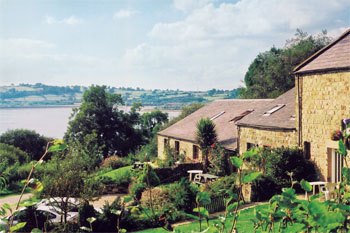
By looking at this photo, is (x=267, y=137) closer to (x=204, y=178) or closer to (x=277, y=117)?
(x=277, y=117)

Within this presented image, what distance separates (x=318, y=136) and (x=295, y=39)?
31999 mm

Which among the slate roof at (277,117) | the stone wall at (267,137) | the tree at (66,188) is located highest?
the slate roof at (277,117)

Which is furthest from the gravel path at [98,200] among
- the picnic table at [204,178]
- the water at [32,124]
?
the water at [32,124]

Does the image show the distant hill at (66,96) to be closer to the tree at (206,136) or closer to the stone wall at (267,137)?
Answer: the tree at (206,136)

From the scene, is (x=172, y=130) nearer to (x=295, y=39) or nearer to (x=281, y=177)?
(x=281, y=177)

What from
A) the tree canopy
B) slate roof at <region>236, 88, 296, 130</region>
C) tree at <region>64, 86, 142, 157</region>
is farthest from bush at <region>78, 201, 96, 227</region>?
the tree canopy

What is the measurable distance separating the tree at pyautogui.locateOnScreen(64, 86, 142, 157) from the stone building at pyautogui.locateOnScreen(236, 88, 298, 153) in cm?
2676

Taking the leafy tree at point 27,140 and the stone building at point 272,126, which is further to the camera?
the leafy tree at point 27,140

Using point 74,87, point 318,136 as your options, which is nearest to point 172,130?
point 318,136

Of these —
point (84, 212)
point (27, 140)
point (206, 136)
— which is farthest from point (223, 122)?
point (27, 140)

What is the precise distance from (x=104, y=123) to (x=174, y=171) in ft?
80.5

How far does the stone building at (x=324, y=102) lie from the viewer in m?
13.7

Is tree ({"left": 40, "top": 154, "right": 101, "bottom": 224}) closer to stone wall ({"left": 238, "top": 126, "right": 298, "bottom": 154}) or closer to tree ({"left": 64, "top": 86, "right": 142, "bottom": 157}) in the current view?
stone wall ({"left": 238, "top": 126, "right": 298, "bottom": 154})

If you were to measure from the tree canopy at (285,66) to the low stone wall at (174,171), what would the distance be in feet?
67.8
